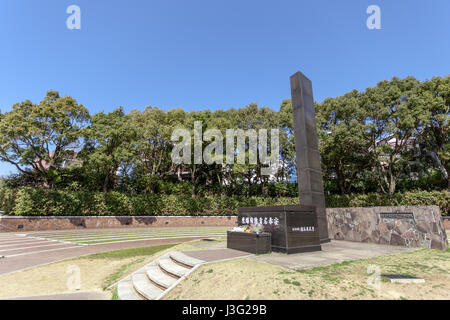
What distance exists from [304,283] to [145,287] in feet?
11.4

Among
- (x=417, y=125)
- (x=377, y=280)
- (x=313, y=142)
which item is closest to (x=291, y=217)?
(x=377, y=280)

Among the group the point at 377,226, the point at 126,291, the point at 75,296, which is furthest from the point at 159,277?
the point at 377,226

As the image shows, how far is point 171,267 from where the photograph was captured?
20.8 ft

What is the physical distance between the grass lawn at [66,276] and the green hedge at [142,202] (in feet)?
45.5

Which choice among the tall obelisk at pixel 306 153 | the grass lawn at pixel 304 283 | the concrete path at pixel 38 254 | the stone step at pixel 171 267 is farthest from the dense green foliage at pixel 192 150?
the grass lawn at pixel 304 283

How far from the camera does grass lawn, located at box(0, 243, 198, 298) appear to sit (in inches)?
227

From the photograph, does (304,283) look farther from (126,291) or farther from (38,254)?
(38,254)

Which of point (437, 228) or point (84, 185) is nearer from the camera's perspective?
point (437, 228)

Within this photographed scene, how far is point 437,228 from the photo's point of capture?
8938 mm

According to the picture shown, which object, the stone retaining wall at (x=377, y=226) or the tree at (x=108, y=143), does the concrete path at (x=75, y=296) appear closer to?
the stone retaining wall at (x=377, y=226)
